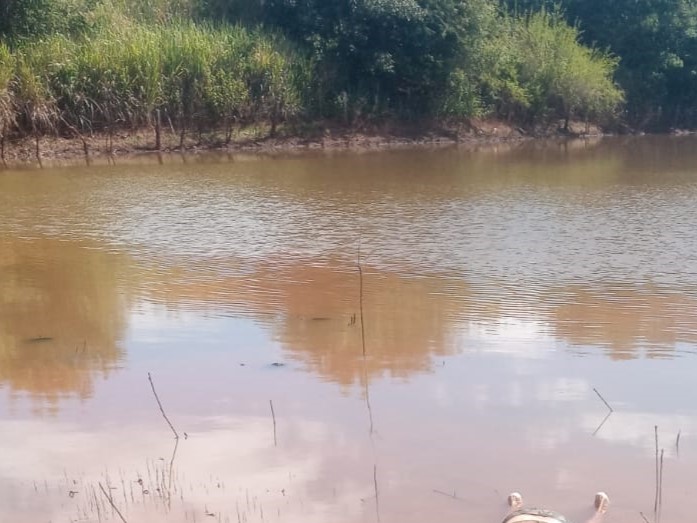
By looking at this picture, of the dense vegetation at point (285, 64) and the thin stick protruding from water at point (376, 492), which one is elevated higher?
the dense vegetation at point (285, 64)

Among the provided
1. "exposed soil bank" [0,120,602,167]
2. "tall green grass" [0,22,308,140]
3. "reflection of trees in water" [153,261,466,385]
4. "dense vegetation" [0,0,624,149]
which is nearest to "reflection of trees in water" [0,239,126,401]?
"reflection of trees in water" [153,261,466,385]

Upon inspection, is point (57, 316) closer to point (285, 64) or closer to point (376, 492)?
point (376, 492)

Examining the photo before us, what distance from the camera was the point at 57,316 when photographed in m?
7.91

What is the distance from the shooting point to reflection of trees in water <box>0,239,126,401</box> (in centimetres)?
634

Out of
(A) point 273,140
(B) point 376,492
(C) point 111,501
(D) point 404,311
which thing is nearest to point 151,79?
(A) point 273,140

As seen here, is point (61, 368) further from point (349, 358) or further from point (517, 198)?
point (517, 198)

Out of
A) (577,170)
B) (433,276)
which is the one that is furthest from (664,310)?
(577,170)

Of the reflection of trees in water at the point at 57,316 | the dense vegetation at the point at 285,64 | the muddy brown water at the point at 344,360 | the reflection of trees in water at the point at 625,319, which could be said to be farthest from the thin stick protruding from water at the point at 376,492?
the dense vegetation at the point at 285,64

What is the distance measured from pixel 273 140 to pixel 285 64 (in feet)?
7.11

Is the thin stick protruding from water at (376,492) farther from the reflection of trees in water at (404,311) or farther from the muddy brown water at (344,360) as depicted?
the reflection of trees in water at (404,311)

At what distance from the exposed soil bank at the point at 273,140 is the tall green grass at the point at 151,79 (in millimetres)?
405

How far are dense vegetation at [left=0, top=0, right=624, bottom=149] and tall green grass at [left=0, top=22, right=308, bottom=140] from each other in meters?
0.03

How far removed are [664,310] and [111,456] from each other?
4.81 meters

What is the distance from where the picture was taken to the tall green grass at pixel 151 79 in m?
21.9
